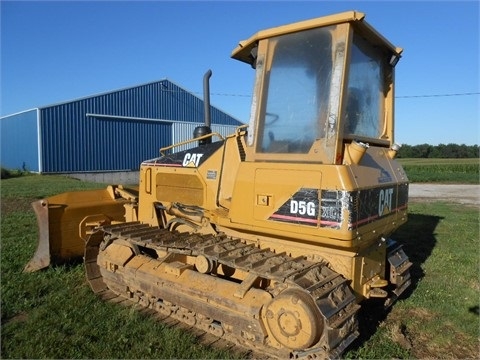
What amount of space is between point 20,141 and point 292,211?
27.4 meters

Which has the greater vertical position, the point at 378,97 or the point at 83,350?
the point at 378,97

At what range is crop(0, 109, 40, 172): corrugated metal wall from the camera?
24.7m

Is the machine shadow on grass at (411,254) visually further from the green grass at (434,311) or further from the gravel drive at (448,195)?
the gravel drive at (448,195)

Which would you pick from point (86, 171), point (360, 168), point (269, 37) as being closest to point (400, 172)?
point (360, 168)

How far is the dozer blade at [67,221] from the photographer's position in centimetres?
572

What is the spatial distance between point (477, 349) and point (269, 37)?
3.74m

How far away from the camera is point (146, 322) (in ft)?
14.5

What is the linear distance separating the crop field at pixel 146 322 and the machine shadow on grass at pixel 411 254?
0.02 m

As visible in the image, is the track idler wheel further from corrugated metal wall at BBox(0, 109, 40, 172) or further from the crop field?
corrugated metal wall at BBox(0, 109, 40, 172)

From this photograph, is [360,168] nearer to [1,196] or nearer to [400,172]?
[400,172]

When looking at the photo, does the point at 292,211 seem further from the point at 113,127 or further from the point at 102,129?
the point at 113,127

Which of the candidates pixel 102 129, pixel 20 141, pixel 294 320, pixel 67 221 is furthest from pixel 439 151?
pixel 294 320

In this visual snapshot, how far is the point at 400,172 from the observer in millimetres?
4867

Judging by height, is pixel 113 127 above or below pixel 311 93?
above
